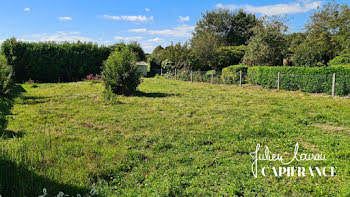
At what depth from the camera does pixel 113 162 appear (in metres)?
3.87

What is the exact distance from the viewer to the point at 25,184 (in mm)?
2836

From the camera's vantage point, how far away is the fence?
11430mm

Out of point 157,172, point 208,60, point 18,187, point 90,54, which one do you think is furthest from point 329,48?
point 18,187

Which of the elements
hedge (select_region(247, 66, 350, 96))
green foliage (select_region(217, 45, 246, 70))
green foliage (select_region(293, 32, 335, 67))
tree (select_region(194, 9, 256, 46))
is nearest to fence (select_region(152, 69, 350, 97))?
hedge (select_region(247, 66, 350, 96))

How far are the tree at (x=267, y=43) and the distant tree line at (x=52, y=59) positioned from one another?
9935 mm

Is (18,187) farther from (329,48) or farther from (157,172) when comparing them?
(329,48)

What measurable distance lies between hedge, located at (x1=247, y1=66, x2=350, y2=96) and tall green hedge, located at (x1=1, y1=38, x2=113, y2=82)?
45.3 ft

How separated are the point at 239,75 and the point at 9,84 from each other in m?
13.8

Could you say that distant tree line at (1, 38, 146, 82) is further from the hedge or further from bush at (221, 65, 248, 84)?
the hedge

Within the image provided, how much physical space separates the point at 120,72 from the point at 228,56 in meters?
16.6

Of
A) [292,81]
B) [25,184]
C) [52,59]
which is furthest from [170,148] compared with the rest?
[52,59]

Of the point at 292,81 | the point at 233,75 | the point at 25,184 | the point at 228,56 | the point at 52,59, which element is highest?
the point at 228,56

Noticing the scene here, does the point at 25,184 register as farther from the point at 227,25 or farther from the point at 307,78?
the point at 227,25

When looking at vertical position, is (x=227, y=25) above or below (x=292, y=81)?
above
